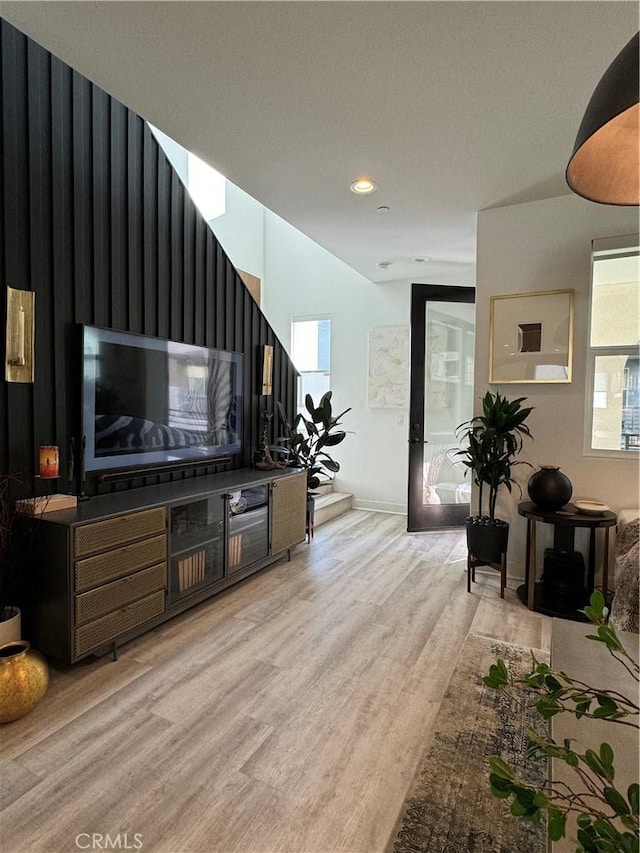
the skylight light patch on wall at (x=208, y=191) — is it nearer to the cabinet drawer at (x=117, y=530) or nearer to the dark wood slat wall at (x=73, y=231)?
the dark wood slat wall at (x=73, y=231)

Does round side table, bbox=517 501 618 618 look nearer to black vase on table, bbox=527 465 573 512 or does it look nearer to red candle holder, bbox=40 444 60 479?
black vase on table, bbox=527 465 573 512

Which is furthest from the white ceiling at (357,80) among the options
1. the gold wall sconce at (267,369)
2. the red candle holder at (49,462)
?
the red candle holder at (49,462)

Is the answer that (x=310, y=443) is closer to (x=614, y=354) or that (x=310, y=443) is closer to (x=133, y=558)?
(x=133, y=558)

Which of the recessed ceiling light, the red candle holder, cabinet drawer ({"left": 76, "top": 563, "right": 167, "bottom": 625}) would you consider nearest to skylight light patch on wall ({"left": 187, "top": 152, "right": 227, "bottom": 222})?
the recessed ceiling light

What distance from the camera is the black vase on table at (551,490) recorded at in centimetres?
286

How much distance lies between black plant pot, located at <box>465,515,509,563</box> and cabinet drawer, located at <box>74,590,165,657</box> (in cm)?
206

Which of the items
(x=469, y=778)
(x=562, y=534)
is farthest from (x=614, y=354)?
(x=469, y=778)

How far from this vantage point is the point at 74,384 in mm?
2496

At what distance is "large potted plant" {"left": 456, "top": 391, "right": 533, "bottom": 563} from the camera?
3.05 m

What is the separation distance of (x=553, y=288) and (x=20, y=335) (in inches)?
130

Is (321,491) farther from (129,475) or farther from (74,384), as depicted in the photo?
(74,384)

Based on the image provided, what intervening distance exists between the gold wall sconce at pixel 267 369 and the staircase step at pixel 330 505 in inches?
58.6

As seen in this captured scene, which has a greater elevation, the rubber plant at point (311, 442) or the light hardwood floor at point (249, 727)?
the rubber plant at point (311, 442)

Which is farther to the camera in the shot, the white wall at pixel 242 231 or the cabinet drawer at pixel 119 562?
the white wall at pixel 242 231
